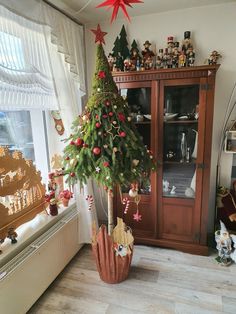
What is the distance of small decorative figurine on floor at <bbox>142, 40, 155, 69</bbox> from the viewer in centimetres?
222

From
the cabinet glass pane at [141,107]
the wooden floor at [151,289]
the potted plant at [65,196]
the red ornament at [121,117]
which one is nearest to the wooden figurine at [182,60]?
the cabinet glass pane at [141,107]

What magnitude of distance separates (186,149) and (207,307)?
1.28 meters

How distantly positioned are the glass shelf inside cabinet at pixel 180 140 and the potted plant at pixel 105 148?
506 mm

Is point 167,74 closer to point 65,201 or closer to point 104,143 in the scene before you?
point 104,143

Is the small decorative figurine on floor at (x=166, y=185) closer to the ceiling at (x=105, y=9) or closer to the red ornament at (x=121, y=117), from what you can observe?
the red ornament at (x=121, y=117)

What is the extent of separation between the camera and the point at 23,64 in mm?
1594

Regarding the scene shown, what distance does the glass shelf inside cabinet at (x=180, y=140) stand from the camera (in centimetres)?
212

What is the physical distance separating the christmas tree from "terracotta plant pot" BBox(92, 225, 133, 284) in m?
0.45

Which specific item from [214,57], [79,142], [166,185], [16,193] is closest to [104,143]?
[79,142]

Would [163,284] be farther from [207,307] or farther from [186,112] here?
[186,112]

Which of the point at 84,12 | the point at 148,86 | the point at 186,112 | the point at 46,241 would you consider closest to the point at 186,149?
the point at 186,112

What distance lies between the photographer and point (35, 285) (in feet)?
5.58

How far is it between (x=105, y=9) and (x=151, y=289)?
2.48 m

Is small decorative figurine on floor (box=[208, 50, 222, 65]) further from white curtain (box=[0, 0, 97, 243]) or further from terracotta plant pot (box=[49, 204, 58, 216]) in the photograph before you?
terracotta plant pot (box=[49, 204, 58, 216])
